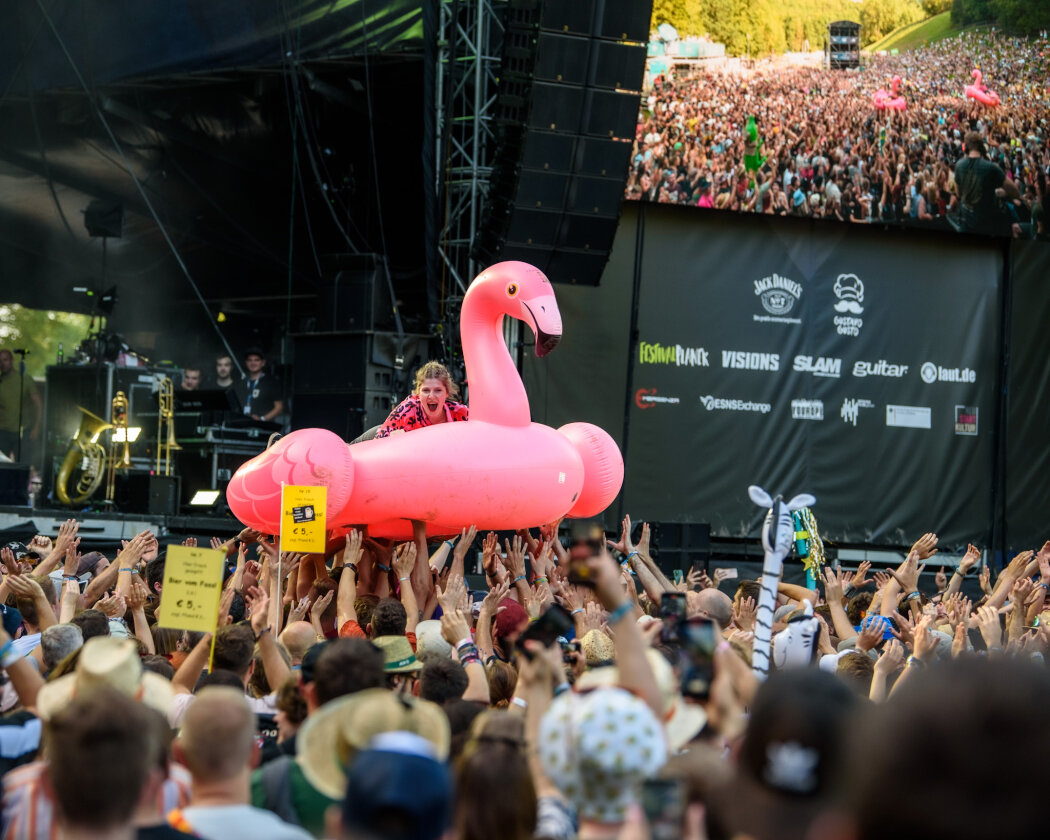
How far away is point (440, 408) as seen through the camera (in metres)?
Result: 6.24

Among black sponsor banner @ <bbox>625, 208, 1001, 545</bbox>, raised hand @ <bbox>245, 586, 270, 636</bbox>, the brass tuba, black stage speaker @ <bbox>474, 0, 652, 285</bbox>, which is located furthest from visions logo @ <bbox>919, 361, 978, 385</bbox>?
raised hand @ <bbox>245, 586, 270, 636</bbox>

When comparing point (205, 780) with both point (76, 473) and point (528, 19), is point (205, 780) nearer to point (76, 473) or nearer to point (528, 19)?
point (528, 19)

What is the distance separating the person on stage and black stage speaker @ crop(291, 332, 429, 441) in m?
5.04

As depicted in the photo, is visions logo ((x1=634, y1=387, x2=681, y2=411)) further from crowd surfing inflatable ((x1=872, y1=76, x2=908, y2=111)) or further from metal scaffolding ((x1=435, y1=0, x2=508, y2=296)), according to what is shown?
crowd surfing inflatable ((x1=872, y1=76, x2=908, y2=111))

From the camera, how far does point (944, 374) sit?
1374 cm

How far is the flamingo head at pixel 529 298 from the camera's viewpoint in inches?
226

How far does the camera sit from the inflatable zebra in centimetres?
280

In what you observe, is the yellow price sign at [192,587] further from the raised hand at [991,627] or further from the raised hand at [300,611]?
the raised hand at [991,627]

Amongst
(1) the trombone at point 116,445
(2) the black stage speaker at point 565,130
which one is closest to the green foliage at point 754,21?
(2) the black stage speaker at point 565,130

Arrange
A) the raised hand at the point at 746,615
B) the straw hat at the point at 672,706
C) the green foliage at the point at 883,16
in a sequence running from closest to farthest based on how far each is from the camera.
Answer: the straw hat at the point at 672,706
the raised hand at the point at 746,615
the green foliage at the point at 883,16

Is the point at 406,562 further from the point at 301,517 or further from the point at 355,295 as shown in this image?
the point at 355,295

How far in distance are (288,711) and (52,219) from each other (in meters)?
12.1

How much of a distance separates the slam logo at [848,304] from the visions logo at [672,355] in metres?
1.67

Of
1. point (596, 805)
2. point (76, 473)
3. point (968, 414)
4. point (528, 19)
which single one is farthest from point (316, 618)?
point (968, 414)
